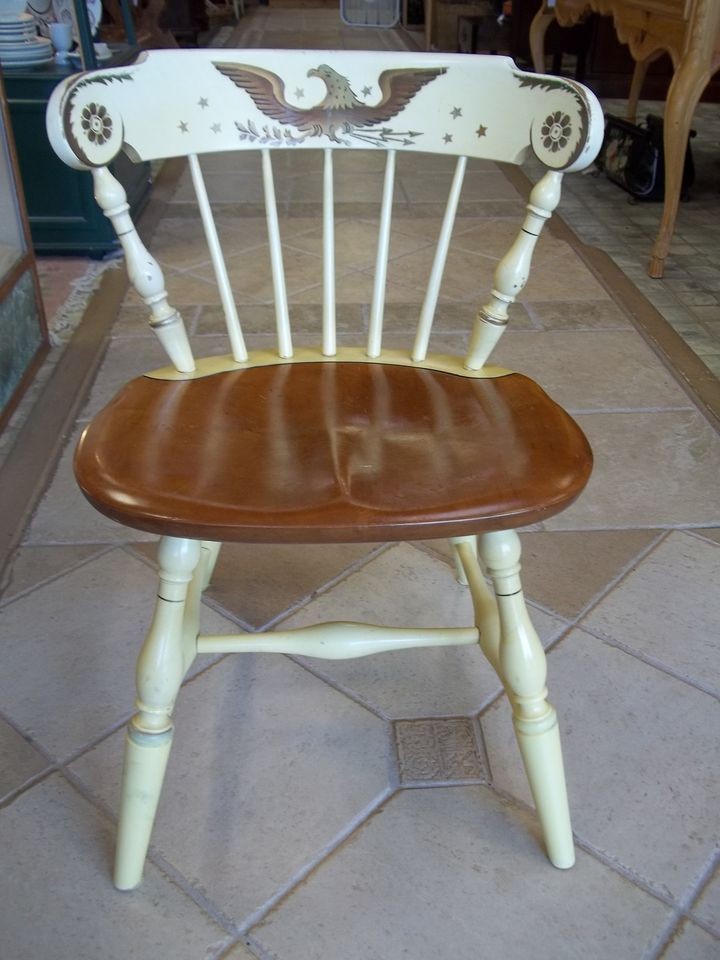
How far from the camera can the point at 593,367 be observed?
6.64ft

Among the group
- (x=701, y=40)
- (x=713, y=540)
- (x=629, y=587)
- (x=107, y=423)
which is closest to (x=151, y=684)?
(x=107, y=423)

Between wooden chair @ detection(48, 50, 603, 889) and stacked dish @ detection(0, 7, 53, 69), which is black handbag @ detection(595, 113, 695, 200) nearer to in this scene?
stacked dish @ detection(0, 7, 53, 69)

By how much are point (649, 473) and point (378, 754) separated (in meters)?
0.86

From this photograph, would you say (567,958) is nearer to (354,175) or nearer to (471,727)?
(471,727)

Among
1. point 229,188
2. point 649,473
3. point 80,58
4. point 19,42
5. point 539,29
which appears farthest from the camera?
point 539,29

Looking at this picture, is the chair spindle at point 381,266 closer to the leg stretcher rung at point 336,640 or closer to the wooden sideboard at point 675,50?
the leg stretcher rung at point 336,640

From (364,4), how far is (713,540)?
819 centimetres

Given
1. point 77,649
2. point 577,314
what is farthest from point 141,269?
point 577,314

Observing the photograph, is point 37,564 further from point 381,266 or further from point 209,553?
point 381,266

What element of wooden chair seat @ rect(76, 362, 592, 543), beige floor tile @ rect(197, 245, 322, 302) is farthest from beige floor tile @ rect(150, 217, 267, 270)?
wooden chair seat @ rect(76, 362, 592, 543)

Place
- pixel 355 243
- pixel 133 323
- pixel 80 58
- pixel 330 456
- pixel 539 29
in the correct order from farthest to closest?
pixel 539 29 < pixel 355 243 < pixel 80 58 < pixel 133 323 < pixel 330 456

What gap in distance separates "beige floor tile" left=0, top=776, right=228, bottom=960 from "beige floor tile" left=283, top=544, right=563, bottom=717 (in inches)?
14.1

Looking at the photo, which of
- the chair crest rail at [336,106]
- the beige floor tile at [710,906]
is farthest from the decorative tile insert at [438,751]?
the chair crest rail at [336,106]

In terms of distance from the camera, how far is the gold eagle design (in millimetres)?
978
